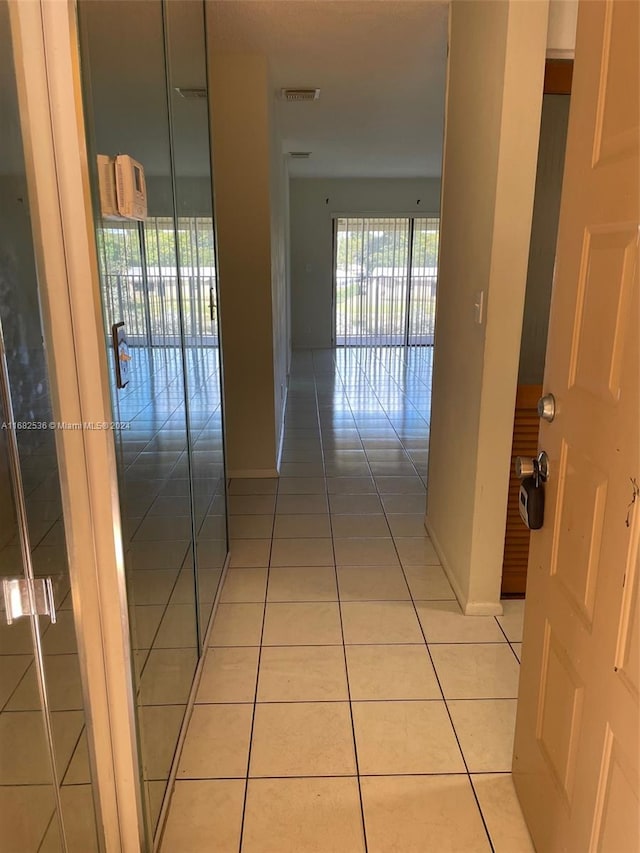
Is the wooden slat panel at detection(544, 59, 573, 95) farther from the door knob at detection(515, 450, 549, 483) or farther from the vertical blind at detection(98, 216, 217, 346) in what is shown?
the door knob at detection(515, 450, 549, 483)

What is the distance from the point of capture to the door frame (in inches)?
38.9

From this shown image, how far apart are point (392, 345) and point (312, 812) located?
8.83m

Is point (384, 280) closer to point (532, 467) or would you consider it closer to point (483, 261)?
point (483, 261)

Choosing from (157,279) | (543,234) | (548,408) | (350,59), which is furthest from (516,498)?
(350,59)

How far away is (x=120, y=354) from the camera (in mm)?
1244

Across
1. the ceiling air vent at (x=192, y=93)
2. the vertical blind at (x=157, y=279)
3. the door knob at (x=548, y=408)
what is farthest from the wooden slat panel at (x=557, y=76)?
the door knob at (x=548, y=408)

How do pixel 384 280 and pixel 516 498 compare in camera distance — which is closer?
pixel 516 498

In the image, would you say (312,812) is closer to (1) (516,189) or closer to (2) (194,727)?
(2) (194,727)

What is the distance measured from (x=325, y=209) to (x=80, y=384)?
880cm

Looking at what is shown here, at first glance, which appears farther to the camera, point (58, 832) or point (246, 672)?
point (246, 672)

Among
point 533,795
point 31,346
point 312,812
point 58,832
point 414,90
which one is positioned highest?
point 414,90

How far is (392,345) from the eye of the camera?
394 inches

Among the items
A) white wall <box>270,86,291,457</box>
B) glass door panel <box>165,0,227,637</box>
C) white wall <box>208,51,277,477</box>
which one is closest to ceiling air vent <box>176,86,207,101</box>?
glass door panel <box>165,0,227,637</box>

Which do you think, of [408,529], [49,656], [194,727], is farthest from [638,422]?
[408,529]
